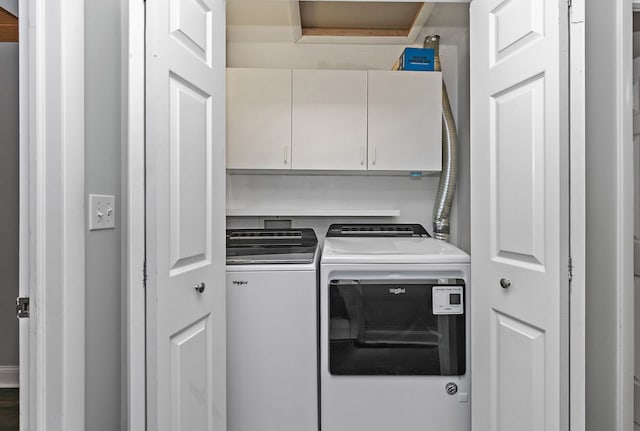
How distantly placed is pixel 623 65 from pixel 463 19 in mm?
1390

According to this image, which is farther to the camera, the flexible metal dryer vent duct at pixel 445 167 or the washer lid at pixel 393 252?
the flexible metal dryer vent duct at pixel 445 167

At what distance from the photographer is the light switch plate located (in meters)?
1.16

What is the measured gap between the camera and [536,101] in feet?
4.36

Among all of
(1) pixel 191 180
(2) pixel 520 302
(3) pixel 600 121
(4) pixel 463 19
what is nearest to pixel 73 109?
(1) pixel 191 180

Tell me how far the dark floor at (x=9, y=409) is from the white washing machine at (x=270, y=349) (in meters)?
1.17

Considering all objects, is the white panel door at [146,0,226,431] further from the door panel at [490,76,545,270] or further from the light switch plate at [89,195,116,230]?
the door panel at [490,76,545,270]

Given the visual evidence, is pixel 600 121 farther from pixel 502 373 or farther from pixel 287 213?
pixel 287 213

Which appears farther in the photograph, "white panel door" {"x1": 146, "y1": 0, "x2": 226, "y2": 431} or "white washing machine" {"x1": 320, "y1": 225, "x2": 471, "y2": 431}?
"white washing machine" {"x1": 320, "y1": 225, "x2": 471, "y2": 431}

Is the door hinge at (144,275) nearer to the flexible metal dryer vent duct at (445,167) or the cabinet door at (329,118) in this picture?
the cabinet door at (329,118)

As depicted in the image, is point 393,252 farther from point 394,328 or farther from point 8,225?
point 8,225

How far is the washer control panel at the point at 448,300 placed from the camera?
1837 millimetres

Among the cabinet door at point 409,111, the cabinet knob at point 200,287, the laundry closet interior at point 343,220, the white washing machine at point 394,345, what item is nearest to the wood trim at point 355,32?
the laundry closet interior at point 343,220

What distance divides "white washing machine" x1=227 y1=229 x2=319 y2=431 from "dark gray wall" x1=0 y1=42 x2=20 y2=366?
167 cm

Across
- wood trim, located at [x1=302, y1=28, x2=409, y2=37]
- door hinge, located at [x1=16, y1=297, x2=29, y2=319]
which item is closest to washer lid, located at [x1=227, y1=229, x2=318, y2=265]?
door hinge, located at [x1=16, y1=297, x2=29, y2=319]
